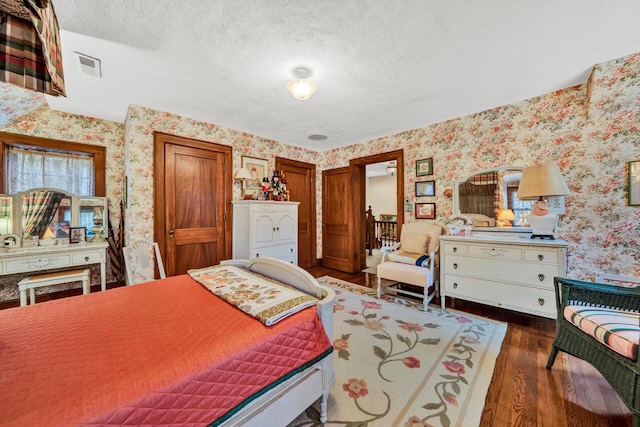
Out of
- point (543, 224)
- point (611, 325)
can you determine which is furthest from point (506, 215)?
point (611, 325)

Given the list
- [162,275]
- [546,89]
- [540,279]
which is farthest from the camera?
[162,275]

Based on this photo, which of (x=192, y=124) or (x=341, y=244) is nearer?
(x=192, y=124)

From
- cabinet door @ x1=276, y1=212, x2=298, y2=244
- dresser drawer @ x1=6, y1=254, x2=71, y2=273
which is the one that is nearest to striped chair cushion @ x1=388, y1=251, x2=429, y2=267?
cabinet door @ x1=276, y1=212, x2=298, y2=244

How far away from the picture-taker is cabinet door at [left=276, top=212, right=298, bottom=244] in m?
3.76

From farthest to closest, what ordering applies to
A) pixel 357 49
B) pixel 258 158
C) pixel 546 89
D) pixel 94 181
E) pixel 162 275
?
pixel 258 158 → pixel 94 181 → pixel 162 275 → pixel 546 89 → pixel 357 49

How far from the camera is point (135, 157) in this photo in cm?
291

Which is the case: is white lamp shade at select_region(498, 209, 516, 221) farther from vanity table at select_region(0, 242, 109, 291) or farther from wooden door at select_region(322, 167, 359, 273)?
vanity table at select_region(0, 242, 109, 291)

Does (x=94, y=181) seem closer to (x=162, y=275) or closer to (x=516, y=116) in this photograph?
(x=162, y=275)

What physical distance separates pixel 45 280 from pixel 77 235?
25.5 inches

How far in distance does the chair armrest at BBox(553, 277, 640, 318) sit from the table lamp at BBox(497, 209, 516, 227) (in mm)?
1290

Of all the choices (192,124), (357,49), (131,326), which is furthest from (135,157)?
(357,49)

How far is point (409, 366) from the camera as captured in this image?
1.84m

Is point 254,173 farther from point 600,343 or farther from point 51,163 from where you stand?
point 600,343

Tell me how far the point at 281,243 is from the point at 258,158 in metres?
1.51
